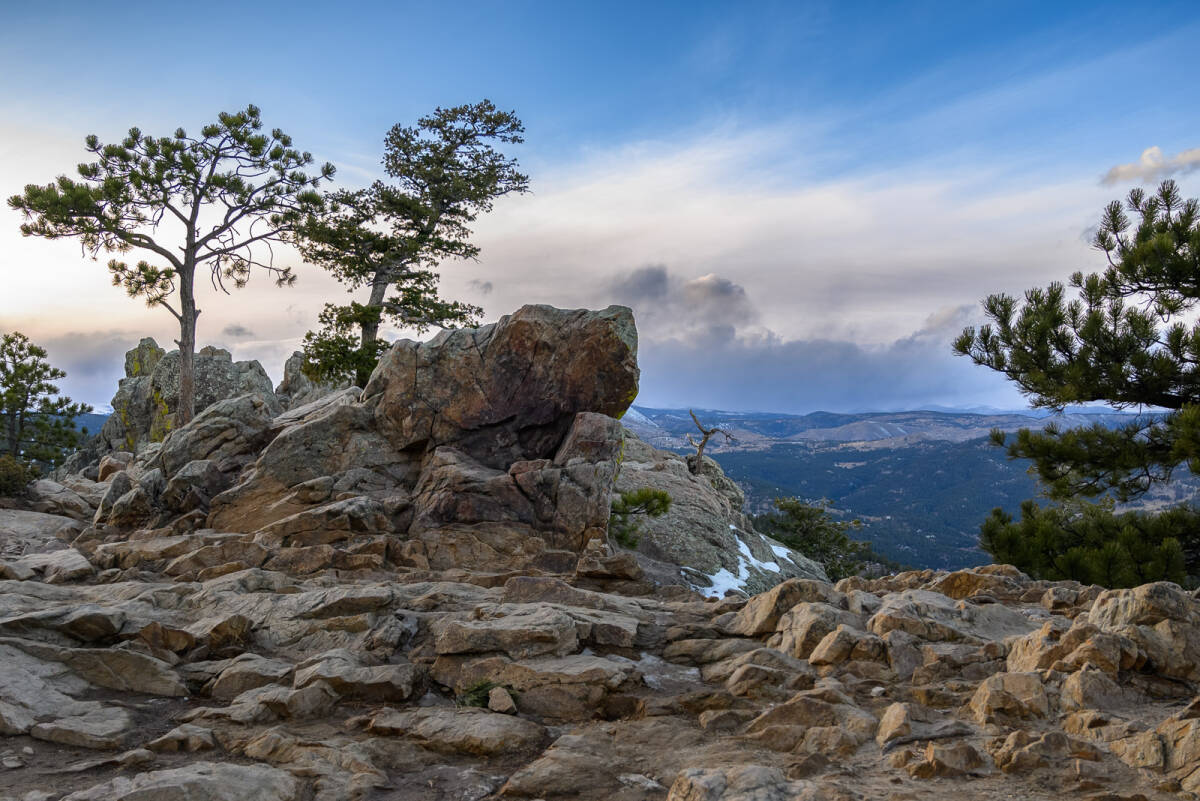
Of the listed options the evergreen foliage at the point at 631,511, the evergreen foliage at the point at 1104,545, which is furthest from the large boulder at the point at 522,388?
the evergreen foliage at the point at 1104,545

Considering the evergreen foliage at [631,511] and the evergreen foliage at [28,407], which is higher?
the evergreen foliage at [28,407]

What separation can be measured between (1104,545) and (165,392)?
1921 inches

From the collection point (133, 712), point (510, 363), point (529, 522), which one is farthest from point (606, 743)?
point (510, 363)

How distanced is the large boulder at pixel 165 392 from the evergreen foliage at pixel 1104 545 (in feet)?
128

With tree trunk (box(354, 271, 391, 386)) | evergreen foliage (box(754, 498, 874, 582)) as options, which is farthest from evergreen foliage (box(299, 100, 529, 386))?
evergreen foliage (box(754, 498, 874, 582))

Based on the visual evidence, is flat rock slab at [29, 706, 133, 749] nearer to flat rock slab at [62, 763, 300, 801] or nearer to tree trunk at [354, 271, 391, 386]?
flat rock slab at [62, 763, 300, 801]

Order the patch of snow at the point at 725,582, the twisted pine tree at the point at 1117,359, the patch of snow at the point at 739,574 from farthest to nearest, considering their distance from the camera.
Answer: the patch of snow at the point at 725,582 → the patch of snow at the point at 739,574 → the twisted pine tree at the point at 1117,359

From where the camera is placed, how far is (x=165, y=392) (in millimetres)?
45781

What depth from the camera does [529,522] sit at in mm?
20031

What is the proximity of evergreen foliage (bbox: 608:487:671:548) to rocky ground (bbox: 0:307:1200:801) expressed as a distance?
134 inches

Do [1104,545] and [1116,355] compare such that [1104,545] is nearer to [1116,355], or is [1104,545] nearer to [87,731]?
[1116,355]

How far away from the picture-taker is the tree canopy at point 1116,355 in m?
18.8

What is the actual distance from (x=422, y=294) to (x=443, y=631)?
35923 mm

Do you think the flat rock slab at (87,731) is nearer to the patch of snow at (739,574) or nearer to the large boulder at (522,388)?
the large boulder at (522,388)
